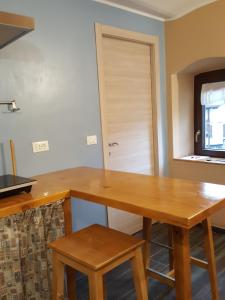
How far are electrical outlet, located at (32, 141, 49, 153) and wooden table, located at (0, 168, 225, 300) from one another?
242 millimetres

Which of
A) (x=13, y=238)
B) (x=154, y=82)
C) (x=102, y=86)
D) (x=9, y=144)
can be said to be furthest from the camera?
(x=154, y=82)

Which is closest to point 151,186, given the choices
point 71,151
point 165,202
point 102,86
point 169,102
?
point 165,202

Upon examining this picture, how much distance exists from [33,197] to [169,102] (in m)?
2.20

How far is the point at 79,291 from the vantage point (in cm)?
215

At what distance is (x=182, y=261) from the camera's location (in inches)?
47.8

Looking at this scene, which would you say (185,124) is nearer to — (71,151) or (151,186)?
(71,151)

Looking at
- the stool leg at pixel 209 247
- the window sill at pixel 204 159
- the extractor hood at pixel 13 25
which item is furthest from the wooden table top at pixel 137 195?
the window sill at pixel 204 159

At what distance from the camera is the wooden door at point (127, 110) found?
279 cm

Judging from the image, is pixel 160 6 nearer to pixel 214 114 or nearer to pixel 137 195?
pixel 214 114

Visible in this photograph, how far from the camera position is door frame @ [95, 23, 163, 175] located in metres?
2.59

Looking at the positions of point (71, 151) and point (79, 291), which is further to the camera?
point (71, 151)

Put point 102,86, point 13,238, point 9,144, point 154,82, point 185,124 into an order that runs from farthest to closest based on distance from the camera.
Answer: point 185,124 < point 154,82 < point 102,86 < point 9,144 < point 13,238

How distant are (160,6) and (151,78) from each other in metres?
0.75

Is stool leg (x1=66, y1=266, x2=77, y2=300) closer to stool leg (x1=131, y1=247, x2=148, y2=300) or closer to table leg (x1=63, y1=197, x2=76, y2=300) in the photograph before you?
table leg (x1=63, y1=197, x2=76, y2=300)
